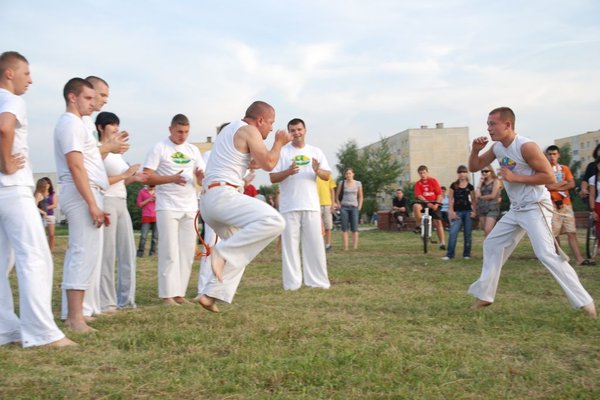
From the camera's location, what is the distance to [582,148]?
103438mm

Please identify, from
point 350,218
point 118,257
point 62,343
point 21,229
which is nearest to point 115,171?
point 118,257

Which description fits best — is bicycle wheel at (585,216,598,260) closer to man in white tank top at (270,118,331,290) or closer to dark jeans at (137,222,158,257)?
man in white tank top at (270,118,331,290)

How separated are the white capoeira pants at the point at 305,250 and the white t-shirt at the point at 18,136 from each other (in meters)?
4.19

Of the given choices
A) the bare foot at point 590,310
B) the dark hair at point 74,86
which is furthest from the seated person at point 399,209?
the dark hair at point 74,86

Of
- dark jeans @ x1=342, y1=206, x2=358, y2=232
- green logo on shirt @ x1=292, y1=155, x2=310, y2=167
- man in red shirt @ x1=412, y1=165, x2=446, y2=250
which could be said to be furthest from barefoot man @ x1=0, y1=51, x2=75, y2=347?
man in red shirt @ x1=412, y1=165, x2=446, y2=250

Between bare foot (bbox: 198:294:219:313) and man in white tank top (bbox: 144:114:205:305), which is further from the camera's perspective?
man in white tank top (bbox: 144:114:205:305)

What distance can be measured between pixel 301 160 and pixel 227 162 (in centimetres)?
297

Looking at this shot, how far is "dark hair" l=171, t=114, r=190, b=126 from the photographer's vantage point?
288 inches

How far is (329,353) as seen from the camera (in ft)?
13.9

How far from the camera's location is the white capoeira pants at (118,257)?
6613mm

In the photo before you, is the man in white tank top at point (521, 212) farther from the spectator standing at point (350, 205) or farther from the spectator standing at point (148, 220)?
the spectator standing at point (148, 220)

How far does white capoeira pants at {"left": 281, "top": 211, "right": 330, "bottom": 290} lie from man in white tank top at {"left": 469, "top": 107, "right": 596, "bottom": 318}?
8.77ft

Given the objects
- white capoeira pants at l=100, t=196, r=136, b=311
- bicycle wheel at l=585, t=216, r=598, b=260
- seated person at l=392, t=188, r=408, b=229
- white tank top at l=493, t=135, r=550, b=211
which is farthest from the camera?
seated person at l=392, t=188, r=408, b=229

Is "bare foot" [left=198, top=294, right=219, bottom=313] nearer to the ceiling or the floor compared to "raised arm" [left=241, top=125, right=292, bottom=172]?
nearer to the floor
